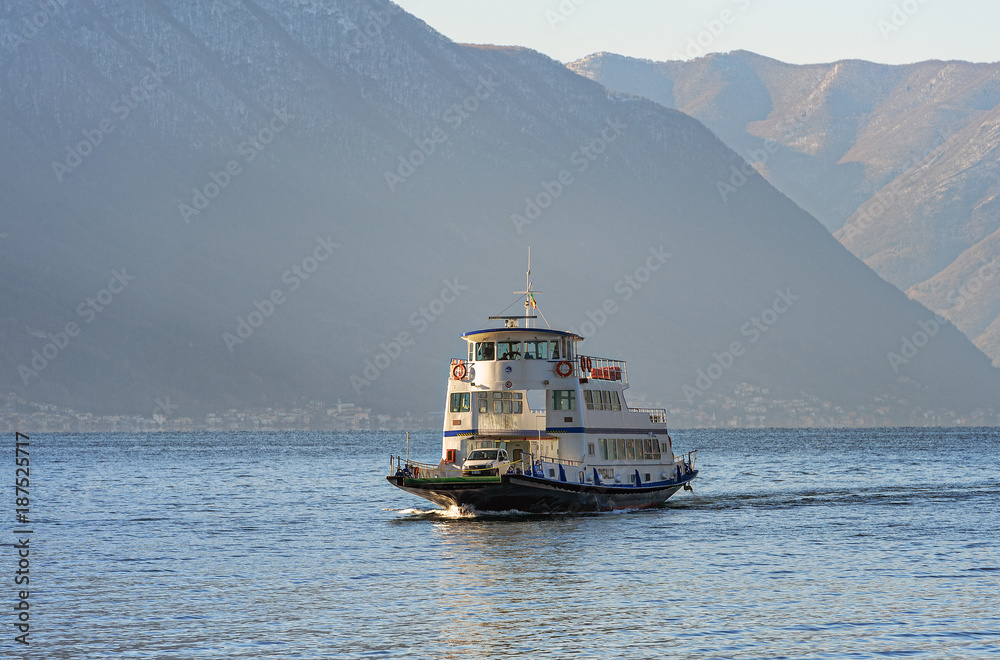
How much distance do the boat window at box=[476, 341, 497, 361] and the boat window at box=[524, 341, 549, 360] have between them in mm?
1711

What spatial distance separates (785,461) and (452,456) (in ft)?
314

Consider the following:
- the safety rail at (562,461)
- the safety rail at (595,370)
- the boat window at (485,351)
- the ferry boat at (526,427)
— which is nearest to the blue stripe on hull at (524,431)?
the ferry boat at (526,427)

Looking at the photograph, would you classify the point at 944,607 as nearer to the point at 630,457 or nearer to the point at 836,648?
the point at 836,648

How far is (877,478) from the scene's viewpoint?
4341 inches

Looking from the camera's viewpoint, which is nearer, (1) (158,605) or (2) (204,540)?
(1) (158,605)

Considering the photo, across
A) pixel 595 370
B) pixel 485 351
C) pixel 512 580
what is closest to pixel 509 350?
pixel 485 351

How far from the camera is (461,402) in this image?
6325 cm

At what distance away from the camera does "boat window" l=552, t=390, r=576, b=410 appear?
6306cm

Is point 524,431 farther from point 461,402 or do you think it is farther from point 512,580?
point 512,580

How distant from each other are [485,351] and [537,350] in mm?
2716

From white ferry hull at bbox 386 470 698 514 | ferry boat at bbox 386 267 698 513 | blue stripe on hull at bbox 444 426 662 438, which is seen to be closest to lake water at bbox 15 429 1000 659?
white ferry hull at bbox 386 470 698 514

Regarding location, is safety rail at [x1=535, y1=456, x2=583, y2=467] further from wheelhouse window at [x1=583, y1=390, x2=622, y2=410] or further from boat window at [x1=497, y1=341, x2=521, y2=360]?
boat window at [x1=497, y1=341, x2=521, y2=360]

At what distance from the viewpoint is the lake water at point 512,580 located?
1282 inches

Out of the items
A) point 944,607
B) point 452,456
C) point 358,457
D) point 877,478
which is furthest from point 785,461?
point 944,607
